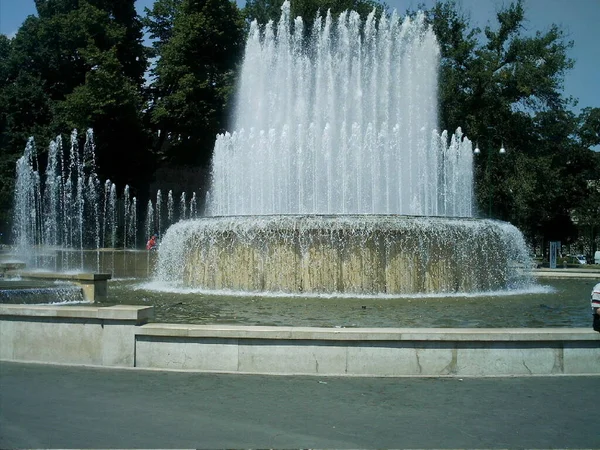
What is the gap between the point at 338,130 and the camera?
92.4 ft

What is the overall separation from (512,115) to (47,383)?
37557mm

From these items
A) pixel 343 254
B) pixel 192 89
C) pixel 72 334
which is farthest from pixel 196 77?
pixel 72 334

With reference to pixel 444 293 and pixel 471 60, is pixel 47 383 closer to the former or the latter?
pixel 444 293

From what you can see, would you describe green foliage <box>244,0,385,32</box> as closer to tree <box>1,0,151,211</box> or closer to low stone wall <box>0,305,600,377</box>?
tree <box>1,0,151,211</box>

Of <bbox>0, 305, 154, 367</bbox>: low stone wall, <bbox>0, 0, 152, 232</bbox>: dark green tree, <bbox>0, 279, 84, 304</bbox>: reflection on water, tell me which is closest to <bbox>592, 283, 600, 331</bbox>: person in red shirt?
<bbox>0, 305, 154, 367</bbox>: low stone wall

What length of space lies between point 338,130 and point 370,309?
15.8 m

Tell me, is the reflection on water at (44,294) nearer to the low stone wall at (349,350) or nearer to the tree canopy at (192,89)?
the low stone wall at (349,350)

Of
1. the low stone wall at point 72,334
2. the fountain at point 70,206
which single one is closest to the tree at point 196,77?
the fountain at point 70,206

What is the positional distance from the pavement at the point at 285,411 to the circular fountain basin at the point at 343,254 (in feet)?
29.9

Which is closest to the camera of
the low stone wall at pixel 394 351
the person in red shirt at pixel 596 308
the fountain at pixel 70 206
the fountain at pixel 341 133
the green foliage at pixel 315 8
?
the low stone wall at pixel 394 351

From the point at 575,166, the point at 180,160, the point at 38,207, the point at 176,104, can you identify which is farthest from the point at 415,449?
the point at 575,166

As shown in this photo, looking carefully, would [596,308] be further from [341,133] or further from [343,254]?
[341,133]

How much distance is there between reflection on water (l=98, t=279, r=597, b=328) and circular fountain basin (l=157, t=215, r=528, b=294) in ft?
2.95

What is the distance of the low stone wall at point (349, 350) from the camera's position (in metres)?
7.39
